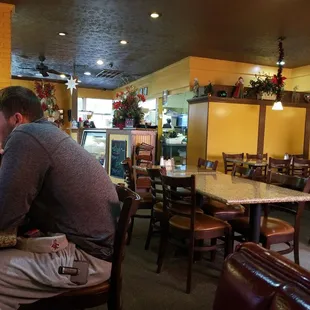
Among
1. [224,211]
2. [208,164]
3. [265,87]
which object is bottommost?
[224,211]

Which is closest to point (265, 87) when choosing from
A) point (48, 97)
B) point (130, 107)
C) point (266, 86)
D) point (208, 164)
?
point (266, 86)

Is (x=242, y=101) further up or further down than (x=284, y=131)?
further up

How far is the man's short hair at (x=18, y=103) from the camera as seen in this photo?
4.84 feet

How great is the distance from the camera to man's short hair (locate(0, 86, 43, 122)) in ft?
4.84

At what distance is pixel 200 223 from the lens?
2639mm

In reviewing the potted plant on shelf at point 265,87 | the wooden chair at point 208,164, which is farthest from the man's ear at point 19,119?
the potted plant on shelf at point 265,87

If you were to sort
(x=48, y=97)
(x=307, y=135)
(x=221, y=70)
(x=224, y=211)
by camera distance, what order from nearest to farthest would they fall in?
(x=224, y=211)
(x=307, y=135)
(x=221, y=70)
(x=48, y=97)

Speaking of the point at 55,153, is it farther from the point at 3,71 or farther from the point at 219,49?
the point at 219,49

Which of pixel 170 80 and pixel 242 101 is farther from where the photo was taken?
pixel 170 80

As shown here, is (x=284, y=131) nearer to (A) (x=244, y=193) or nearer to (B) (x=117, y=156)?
(B) (x=117, y=156)

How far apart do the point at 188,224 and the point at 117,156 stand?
12.5 ft

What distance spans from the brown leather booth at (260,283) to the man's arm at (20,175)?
2.69ft

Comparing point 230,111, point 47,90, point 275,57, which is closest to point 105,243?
point 230,111

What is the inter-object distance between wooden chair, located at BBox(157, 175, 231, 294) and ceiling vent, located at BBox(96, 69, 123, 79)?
278 inches
